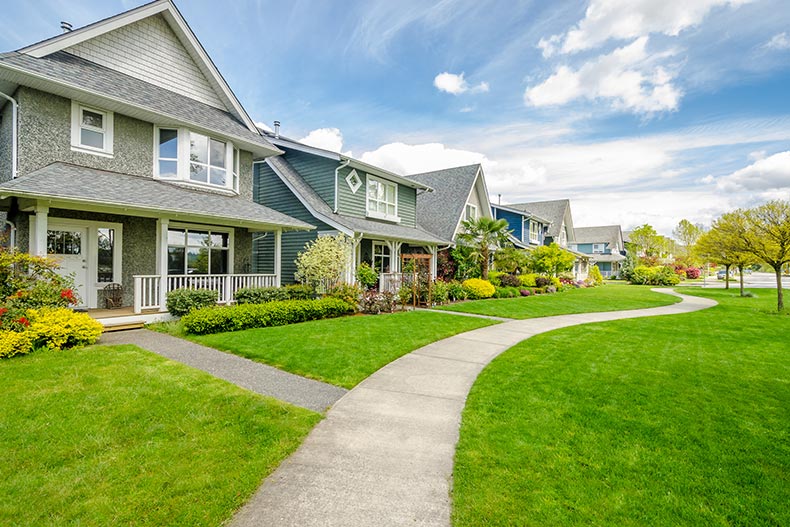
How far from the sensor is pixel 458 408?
5.08 meters

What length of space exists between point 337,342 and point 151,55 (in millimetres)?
12372

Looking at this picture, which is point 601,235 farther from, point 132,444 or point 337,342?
point 132,444

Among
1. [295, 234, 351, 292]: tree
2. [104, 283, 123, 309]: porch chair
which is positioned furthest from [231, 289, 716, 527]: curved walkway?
[104, 283, 123, 309]: porch chair

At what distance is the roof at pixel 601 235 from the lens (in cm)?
5772

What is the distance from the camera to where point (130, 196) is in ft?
32.0

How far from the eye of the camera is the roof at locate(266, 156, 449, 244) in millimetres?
15156

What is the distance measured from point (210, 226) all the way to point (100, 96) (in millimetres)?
4788

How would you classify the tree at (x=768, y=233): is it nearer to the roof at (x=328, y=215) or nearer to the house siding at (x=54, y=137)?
the roof at (x=328, y=215)

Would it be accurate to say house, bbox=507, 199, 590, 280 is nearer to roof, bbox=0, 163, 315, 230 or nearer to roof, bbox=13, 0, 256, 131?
roof, bbox=13, 0, 256, 131

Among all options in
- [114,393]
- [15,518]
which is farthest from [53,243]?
[15,518]

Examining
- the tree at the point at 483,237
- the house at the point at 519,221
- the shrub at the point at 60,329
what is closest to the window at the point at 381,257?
the tree at the point at 483,237

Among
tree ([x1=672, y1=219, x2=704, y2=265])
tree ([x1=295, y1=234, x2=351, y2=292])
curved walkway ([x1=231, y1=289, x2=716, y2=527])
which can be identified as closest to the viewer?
curved walkway ([x1=231, y1=289, x2=716, y2=527])

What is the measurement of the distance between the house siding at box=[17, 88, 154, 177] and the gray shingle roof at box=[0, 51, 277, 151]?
0.74 meters

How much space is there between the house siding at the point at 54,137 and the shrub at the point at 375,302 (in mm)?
8556
